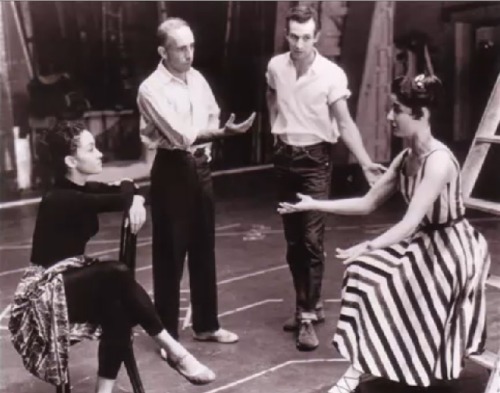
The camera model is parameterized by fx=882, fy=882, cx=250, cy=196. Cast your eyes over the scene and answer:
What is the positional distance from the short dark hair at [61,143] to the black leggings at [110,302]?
0.39m

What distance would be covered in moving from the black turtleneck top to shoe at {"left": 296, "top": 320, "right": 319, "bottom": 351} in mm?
1246

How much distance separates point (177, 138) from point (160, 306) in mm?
780

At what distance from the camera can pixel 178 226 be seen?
3.88 m

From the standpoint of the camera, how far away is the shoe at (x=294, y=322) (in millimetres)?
4282

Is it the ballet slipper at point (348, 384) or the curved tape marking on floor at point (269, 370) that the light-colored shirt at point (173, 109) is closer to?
the curved tape marking on floor at point (269, 370)

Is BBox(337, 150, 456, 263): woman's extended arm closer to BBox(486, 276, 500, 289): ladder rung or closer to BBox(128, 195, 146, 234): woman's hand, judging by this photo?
A: BBox(486, 276, 500, 289): ladder rung

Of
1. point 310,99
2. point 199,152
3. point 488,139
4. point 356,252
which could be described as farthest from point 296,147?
point 356,252

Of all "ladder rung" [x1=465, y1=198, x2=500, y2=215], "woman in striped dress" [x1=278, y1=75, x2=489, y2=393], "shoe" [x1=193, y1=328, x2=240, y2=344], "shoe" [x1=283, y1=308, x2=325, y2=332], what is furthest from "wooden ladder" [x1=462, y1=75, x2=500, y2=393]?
"shoe" [x1=193, y1=328, x2=240, y2=344]

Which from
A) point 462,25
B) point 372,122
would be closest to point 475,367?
point 372,122

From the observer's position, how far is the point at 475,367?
12.1ft

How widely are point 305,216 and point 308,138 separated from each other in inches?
14.1

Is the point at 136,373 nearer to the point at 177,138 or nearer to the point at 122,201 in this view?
the point at 122,201

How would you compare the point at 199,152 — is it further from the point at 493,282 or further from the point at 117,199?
the point at 493,282

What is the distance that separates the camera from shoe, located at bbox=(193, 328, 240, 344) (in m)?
4.10
